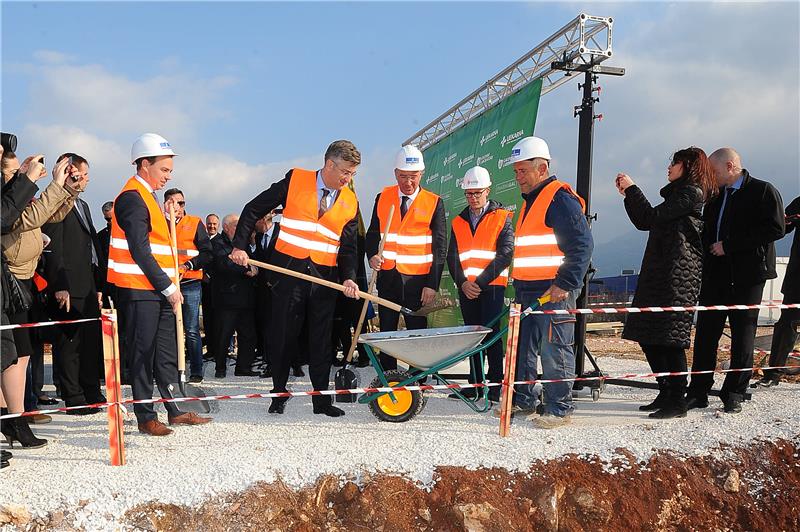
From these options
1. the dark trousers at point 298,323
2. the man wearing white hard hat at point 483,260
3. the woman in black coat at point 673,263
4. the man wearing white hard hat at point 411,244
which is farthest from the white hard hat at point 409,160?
the woman in black coat at point 673,263

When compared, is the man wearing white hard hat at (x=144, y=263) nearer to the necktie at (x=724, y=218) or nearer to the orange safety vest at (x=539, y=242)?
the orange safety vest at (x=539, y=242)

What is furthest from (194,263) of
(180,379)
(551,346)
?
(551,346)

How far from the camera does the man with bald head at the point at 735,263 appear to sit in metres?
4.70

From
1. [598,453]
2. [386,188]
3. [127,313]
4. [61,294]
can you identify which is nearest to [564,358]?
[598,453]

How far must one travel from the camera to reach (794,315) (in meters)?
5.56

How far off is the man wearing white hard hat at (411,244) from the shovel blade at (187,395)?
5.29ft

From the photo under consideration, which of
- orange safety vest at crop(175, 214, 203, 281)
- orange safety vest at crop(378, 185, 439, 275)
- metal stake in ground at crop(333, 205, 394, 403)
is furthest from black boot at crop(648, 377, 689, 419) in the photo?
orange safety vest at crop(175, 214, 203, 281)

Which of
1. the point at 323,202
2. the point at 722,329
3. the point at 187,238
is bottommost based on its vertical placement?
the point at 722,329

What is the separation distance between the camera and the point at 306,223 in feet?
15.4

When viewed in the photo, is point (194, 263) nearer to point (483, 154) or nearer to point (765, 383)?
point (483, 154)

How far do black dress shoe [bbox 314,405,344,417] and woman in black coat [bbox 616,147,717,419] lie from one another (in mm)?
2336

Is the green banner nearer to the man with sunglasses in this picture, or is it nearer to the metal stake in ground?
the metal stake in ground

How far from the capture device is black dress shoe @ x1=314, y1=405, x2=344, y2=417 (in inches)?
187

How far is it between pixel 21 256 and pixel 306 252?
1.94 meters
